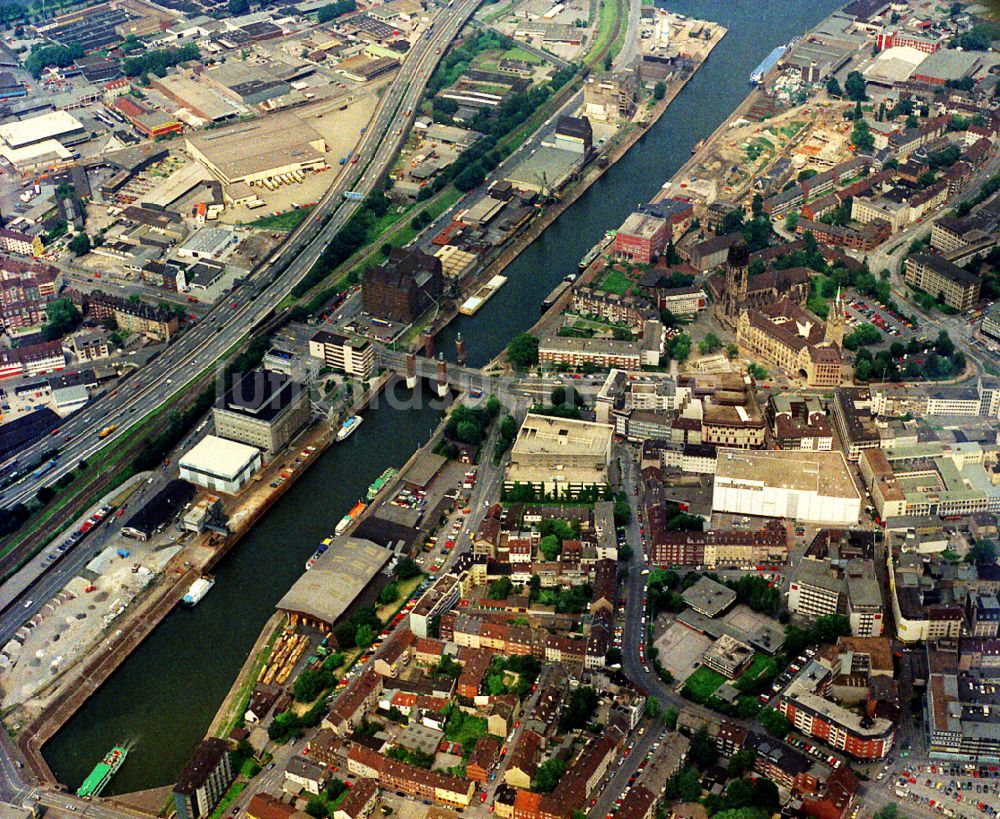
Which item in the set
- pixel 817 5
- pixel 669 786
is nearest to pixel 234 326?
pixel 669 786

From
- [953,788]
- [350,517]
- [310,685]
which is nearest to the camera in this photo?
[953,788]

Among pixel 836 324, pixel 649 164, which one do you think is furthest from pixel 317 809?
pixel 649 164

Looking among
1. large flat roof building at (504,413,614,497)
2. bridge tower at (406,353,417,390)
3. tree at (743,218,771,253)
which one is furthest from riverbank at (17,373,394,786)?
tree at (743,218,771,253)

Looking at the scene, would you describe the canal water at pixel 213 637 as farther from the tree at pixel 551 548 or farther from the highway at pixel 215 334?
the tree at pixel 551 548

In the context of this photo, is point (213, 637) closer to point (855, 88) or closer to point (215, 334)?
point (215, 334)

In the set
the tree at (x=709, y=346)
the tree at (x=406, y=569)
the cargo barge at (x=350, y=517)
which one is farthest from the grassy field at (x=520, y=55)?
the tree at (x=406, y=569)

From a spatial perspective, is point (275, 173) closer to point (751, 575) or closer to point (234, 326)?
point (234, 326)

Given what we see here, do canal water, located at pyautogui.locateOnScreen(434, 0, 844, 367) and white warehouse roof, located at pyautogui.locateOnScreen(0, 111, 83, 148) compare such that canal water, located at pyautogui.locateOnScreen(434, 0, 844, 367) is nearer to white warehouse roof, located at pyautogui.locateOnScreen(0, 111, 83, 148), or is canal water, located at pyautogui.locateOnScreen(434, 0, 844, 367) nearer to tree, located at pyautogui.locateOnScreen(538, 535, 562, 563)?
tree, located at pyautogui.locateOnScreen(538, 535, 562, 563)
